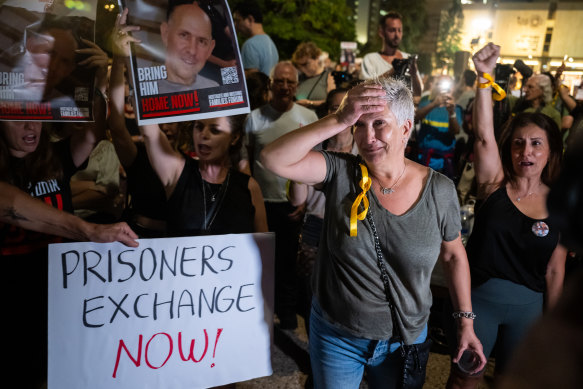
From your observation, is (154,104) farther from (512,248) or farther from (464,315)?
(512,248)

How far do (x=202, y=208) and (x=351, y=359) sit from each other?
1.04m

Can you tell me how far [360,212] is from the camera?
182 centimetres

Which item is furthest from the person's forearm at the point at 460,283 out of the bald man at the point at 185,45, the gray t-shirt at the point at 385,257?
the bald man at the point at 185,45

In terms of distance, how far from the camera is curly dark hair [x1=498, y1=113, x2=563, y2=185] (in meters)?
2.37

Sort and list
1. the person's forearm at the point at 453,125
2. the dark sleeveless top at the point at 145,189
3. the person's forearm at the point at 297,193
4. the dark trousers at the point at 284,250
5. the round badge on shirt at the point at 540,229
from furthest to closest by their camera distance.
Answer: the person's forearm at the point at 453,125 < the dark trousers at the point at 284,250 < the person's forearm at the point at 297,193 < the dark sleeveless top at the point at 145,189 < the round badge on shirt at the point at 540,229

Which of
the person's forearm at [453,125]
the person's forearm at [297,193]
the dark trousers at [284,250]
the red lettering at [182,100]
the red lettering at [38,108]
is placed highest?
the red lettering at [182,100]

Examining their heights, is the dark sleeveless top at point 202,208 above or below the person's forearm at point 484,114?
below

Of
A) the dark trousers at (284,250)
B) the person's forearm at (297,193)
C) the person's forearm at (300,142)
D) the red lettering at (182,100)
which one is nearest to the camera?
the person's forearm at (300,142)

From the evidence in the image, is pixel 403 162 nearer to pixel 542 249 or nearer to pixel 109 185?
pixel 542 249

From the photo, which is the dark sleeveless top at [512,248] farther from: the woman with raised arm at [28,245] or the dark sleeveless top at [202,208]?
the woman with raised arm at [28,245]

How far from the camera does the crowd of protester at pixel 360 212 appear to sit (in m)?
1.82

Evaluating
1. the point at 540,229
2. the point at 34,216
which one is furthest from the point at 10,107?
the point at 540,229

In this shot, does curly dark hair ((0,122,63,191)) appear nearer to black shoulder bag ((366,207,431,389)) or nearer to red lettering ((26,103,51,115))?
red lettering ((26,103,51,115))

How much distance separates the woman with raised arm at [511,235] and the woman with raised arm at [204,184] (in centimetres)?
127
